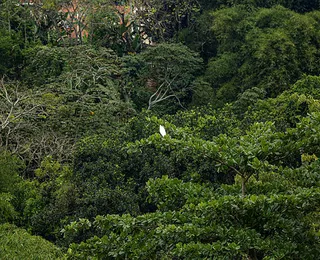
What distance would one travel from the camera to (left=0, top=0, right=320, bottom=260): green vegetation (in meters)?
6.41

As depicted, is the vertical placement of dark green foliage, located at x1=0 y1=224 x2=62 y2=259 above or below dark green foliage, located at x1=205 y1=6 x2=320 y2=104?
below

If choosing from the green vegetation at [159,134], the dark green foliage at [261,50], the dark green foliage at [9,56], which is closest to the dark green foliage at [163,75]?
the green vegetation at [159,134]

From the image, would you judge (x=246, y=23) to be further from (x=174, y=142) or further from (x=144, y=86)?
(x=174, y=142)

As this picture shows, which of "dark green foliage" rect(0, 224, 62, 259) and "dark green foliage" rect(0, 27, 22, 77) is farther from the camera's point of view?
"dark green foliage" rect(0, 27, 22, 77)

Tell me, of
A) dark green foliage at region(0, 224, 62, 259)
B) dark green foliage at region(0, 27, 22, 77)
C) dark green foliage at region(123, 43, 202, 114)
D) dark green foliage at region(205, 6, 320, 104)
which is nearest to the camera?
dark green foliage at region(0, 224, 62, 259)

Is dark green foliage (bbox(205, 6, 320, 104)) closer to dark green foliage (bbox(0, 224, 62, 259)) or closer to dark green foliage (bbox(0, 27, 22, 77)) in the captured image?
dark green foliage (bbox(0, 27, 22, 77))

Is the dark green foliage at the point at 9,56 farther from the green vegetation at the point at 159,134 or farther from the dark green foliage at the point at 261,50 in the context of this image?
the dark green foliage at the point at 261,50

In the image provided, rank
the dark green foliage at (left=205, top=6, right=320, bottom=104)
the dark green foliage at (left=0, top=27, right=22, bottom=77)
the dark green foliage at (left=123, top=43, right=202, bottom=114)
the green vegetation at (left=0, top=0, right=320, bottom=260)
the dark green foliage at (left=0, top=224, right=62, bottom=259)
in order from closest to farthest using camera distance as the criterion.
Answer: the green vegetation at (left=0, top=0, right=320, bottom=260), the dark green foliage at (left=0, top=224, right=62, bottom=259), the dark green foliage at (left=205, top=6, right=320, bottom=104), the dark green foliage at (left=123, top=43, right=202, bottom=114), the dark green foliage at (left=0, top=27, right=22, bottom=77)

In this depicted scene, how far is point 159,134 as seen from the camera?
692 cm

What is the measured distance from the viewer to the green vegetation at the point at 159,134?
641cm

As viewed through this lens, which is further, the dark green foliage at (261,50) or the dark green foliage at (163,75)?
the dark green foliage at (163,75)

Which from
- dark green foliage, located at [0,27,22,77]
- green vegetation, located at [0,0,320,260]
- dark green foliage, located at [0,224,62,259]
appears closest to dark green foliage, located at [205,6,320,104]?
green vegetation, located at [0,0,320,260]

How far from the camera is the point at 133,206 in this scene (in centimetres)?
1148

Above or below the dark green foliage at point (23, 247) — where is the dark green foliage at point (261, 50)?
above
